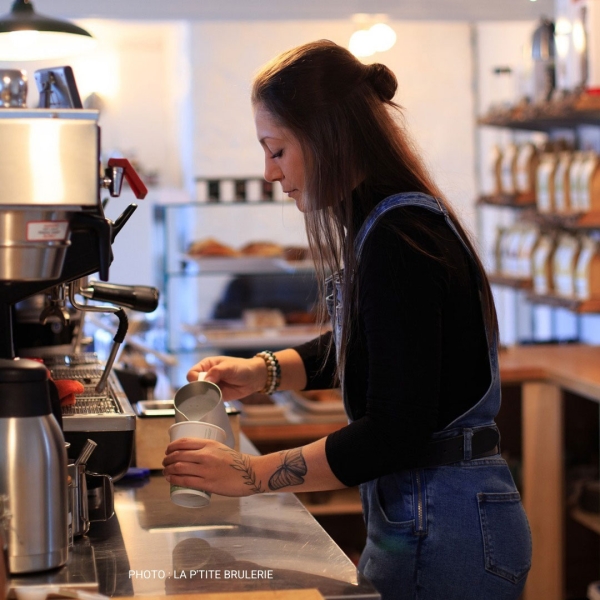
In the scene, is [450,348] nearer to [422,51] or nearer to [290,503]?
[290,503]

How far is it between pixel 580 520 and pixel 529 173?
4.99 feet

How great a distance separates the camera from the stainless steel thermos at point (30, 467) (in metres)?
1.17

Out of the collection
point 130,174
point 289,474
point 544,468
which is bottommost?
point 544,468

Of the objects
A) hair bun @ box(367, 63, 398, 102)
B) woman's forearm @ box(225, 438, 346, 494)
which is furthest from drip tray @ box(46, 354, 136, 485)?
hair bun @ box(367, 63, 398, 102)

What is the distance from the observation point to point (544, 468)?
130 inches

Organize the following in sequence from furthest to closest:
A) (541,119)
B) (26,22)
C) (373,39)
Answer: (373,39) → (541,119) → (26,22)

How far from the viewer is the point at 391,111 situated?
1570 millimetres

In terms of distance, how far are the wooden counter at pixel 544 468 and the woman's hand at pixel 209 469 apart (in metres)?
2.03

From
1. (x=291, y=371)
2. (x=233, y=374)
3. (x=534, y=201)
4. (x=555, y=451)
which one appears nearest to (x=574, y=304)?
(x=555, y=451)

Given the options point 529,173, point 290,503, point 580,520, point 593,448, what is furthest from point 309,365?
point 529,173

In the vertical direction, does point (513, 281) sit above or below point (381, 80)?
below

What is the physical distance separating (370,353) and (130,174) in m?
0.46

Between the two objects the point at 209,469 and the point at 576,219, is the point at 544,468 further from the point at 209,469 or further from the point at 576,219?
the point at 209,469

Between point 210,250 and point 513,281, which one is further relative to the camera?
Answer: point 513,281
